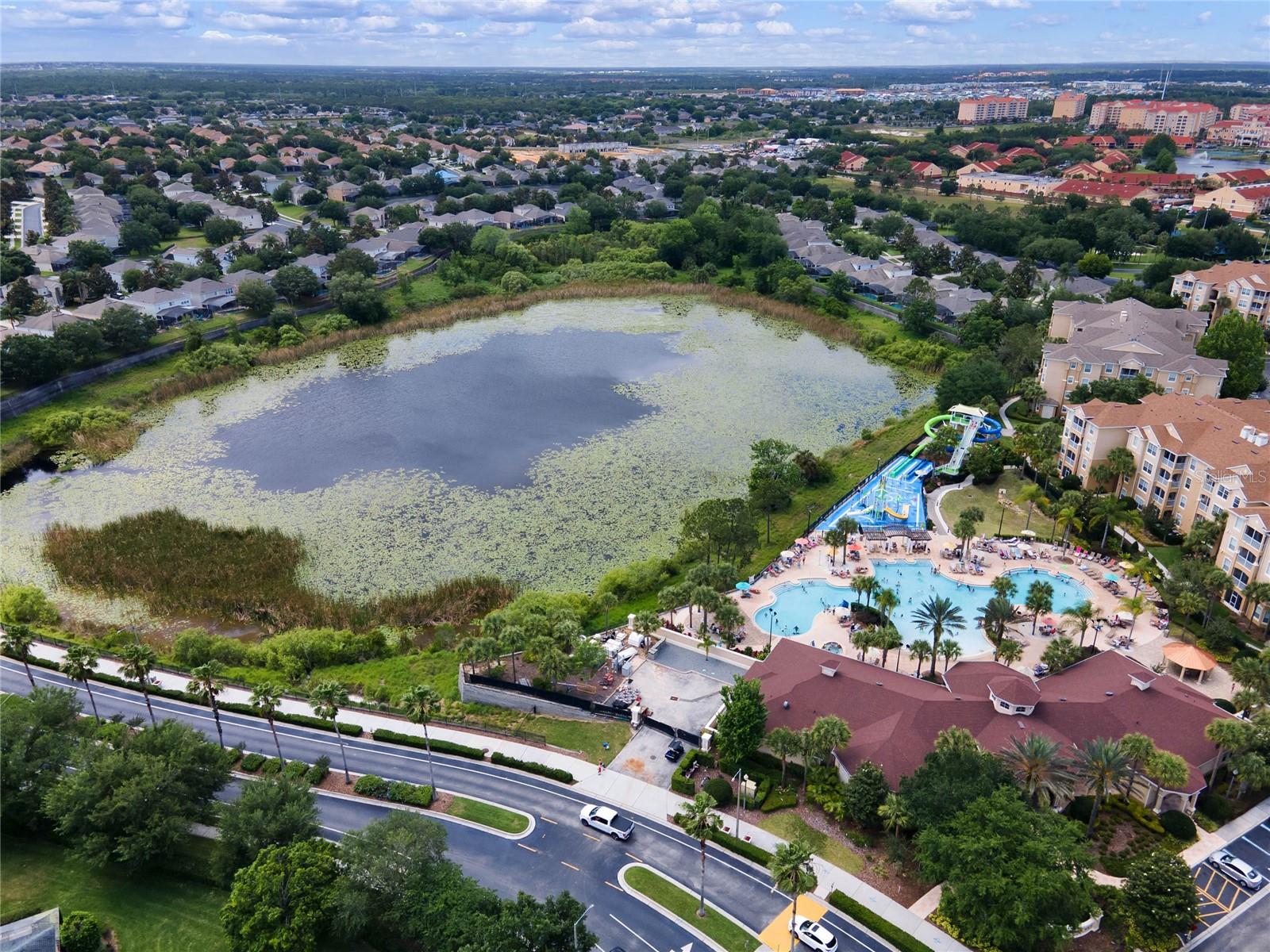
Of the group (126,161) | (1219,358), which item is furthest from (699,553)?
(126,161)

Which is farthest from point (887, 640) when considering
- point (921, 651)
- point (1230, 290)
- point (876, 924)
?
point (1230, 290)

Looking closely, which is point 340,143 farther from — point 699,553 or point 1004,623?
point 1004,623

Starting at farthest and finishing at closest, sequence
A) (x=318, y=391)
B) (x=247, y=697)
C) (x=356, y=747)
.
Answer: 1. (x=318, y=391)
2. (x=247, y=697)
3. (x=356, y=747)

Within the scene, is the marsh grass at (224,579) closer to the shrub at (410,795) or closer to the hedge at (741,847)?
the shrub at (410,795)

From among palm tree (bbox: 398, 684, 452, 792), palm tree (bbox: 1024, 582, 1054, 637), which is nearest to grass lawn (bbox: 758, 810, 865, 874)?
palm tree (bbox: 398, 684, 452, 792)

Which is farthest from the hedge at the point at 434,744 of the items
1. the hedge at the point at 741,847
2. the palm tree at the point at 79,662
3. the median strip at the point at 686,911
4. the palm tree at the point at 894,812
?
the palm tree at the point at 894,812

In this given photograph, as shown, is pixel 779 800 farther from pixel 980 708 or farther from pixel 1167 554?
pixel 1167 554

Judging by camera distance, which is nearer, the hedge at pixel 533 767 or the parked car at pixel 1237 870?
the parked car at pixel 1237 870

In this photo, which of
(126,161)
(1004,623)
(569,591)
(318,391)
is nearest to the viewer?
(1004,623)
